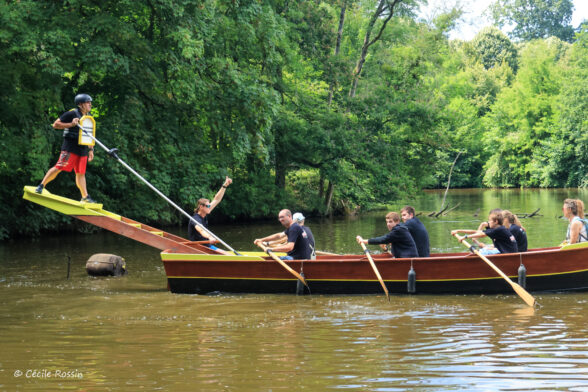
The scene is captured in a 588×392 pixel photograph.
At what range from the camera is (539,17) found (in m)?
87.9

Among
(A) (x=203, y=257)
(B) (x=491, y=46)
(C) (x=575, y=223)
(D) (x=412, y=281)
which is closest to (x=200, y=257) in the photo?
(A) (x=203, y=257)

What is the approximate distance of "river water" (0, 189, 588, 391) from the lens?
571 cm

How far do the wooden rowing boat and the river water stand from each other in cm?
23

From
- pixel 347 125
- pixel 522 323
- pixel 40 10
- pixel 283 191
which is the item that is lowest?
pixel 522 323

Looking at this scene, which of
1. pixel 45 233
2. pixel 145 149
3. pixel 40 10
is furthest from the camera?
pixel 45 233

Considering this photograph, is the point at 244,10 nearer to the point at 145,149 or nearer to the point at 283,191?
the point at 145,149

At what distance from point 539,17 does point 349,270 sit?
8698 cm

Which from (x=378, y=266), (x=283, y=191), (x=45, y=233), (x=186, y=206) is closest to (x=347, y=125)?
(x=283, y=191)

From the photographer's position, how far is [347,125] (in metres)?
27.3

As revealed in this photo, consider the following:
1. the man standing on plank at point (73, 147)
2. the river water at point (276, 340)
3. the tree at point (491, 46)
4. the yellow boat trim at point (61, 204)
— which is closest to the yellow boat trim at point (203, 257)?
the river water at point (276, 340)

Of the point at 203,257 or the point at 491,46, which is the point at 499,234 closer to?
the point at 203,257

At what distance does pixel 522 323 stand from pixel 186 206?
18.0 m

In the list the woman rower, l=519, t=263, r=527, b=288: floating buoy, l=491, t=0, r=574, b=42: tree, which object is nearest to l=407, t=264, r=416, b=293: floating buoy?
l=519, t=263, r=527, b=288: floating buoy

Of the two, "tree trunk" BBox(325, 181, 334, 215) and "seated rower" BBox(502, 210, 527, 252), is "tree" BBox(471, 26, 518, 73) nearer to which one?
"tree trunk" BBox(325, 181, 334, 215)
